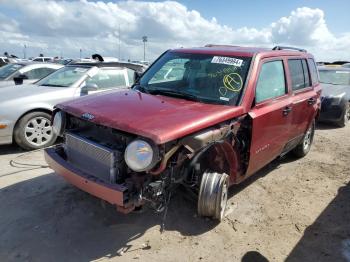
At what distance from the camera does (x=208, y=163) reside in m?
4.05

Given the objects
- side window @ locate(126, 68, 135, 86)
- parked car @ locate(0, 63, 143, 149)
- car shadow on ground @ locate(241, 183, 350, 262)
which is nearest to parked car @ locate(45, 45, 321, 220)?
car shadow on ground @ locate(241, 183, 350, 262)

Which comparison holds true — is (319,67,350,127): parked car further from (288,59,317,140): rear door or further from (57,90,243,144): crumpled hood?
(57,90,243,144): crumpled hood

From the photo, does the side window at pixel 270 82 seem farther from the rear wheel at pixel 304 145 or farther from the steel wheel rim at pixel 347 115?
the steel wheel rim at pixel 347 115

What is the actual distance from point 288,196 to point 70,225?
2848 millimetres

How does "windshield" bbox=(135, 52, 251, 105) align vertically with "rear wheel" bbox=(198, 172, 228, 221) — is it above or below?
above

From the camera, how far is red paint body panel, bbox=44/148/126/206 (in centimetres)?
314

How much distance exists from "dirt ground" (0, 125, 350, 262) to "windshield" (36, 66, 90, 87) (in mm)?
2220

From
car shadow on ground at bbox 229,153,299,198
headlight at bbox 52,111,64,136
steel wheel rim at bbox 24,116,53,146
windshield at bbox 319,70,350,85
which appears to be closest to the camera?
headlight at bbox 52,111,64,136

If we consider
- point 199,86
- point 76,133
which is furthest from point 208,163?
point 76,133

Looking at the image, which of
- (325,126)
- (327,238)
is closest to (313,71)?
(327,238)

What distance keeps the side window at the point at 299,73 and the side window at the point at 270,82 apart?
36 cm

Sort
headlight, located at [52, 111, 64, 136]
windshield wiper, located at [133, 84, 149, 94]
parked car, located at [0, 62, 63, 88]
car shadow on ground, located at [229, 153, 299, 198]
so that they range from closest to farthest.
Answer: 1. headlight, located at [52, 111, 64, 136]
2. windshield wiper, located at [133, 84, 149, 94]
3. car shadow on ground, located at [229, 153, 299, 198]
4. parked car, located at [0, 62, 63, 88]

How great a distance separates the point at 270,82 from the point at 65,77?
4279mm

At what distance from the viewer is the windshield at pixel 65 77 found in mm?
7039
